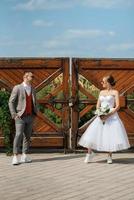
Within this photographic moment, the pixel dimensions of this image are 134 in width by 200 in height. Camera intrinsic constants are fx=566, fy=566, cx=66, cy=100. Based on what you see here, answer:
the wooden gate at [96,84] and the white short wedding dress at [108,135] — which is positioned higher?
the wooden gate at [96,84]

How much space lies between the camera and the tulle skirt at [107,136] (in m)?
11.5

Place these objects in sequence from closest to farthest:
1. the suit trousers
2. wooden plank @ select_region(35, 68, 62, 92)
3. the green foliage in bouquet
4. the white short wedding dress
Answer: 1. the white short wedding dress
2. the suit trousers
3. the green foliage in bouquet
4. wooden plank @ select_region(35, 68, 62, 92)

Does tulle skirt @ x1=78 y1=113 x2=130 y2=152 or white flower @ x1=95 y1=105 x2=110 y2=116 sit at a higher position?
white flower @ x1=95 y1=105 x2=110 y2=116

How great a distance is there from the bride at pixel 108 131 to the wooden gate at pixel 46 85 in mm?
1687

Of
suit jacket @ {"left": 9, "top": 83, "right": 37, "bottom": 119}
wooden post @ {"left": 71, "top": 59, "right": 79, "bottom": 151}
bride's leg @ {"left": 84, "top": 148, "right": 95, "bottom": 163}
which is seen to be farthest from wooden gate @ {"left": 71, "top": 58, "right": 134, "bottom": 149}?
suit jacket @ {"left": 9, "top": 83, "right": 37, "bottom": 119}

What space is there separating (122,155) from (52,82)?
240 centimetres

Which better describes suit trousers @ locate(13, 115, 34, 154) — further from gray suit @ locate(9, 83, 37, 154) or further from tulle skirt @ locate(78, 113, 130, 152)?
tulle skirt @ locate(78, 113, 130, 152)

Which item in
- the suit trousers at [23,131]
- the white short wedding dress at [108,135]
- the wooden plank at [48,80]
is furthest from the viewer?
the wooden plank at [48,80]

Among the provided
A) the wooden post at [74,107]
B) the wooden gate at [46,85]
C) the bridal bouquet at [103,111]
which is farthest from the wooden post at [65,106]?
the bridal bouquet at [103,111]

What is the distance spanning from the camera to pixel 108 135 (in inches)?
455

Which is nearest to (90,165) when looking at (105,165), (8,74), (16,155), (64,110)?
(105,165)

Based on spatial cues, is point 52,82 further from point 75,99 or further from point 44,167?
point 44,167

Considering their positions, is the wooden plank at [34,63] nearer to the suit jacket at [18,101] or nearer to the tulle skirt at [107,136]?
the suit jacket at [18,101]

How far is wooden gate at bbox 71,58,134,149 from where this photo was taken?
43.5ft
